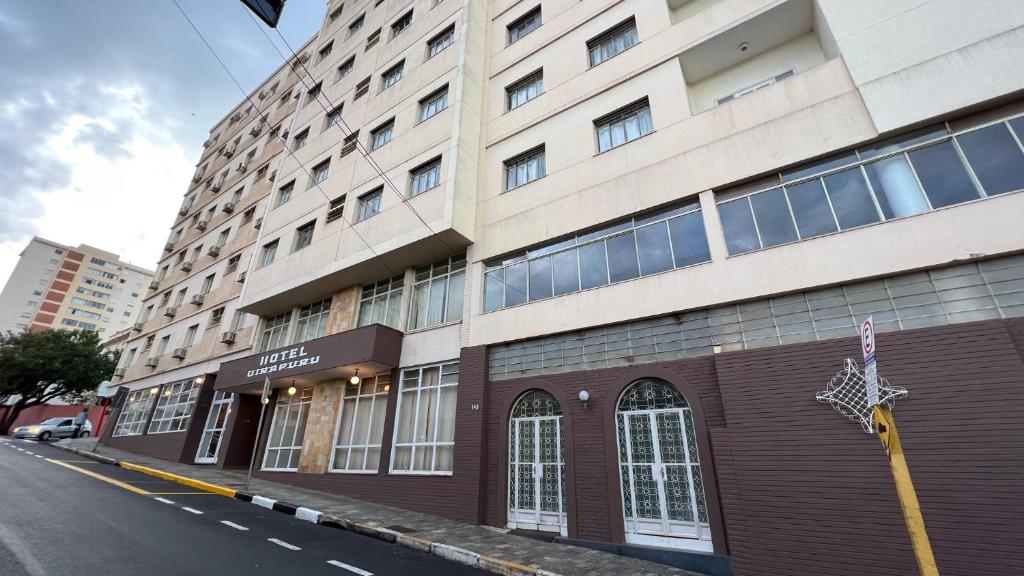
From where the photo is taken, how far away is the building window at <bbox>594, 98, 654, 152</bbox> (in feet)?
38.0

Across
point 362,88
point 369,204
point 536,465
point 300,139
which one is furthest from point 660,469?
point 300,139

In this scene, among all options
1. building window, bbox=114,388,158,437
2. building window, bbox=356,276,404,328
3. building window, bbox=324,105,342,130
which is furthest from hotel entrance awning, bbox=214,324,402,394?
building window, bbox=114,388,158,437

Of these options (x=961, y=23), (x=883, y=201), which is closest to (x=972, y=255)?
(x=883, y=201)

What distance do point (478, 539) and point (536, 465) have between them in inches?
85.8

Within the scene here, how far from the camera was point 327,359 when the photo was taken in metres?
13.7

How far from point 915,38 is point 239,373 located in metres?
22.3

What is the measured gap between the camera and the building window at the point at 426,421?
11.8 metres

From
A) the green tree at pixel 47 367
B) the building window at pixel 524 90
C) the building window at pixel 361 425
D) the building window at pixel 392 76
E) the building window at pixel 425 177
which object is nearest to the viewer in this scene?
the building window at pixel 361 425

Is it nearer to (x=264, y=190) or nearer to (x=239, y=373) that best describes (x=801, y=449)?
(x=239, y=373)

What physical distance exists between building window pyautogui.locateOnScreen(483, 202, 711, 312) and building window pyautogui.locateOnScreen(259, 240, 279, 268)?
12.0m

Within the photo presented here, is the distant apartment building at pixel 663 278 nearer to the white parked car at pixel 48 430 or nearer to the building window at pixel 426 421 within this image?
the building window at pixel 426 421

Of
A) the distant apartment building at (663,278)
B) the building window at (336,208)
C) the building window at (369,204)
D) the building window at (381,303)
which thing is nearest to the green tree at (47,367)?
the distant apartment building at (663,278)

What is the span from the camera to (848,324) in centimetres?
741

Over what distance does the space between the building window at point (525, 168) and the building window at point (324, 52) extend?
16042 mm
